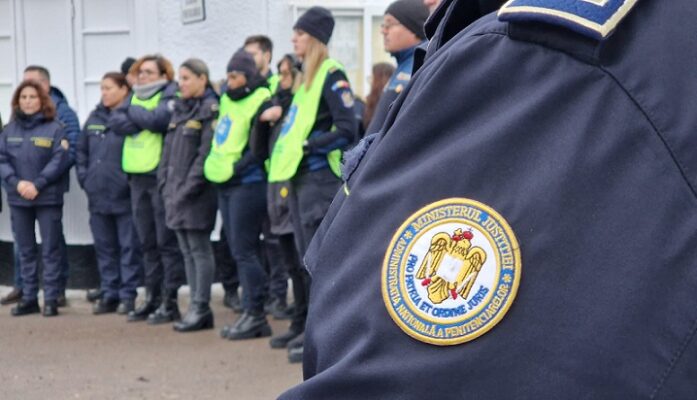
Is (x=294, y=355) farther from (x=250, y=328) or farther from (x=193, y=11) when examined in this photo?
(x=193, y=11)

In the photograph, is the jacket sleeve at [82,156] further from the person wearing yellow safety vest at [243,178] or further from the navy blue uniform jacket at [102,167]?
the person wearing yellow safety vest at [243,178]

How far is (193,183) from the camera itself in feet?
24.9

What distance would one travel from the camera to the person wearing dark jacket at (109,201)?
8.73 metres

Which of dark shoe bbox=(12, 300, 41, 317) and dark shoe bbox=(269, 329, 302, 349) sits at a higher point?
dark shoe bbox=(269, 329, 302, 349)

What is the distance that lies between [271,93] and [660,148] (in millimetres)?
6451

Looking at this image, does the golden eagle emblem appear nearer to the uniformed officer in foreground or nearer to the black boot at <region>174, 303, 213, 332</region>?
the uniformed officer in foreground

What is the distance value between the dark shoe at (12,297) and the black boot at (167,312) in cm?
186

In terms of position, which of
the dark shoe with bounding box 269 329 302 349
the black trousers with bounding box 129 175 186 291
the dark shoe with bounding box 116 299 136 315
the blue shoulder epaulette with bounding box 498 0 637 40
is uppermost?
the blue shoulder epaulette with bounding box 498 0 637 40

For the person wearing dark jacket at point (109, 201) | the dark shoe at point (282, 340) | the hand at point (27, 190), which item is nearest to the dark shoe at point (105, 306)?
the person wearing dark jacket at point (109, 201)

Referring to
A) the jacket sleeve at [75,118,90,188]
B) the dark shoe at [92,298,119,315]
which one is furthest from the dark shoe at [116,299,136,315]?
the jacket sleeve at [75,118,90,188]

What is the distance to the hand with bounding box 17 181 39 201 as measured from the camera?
29.1 ft

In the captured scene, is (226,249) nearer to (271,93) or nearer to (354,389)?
(271,93)

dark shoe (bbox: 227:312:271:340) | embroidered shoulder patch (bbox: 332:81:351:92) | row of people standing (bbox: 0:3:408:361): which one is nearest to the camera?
embroidered shoulder patch (bbox: 332:81:351:92)

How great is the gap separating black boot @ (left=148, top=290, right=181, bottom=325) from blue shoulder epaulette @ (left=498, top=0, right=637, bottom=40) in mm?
7520
